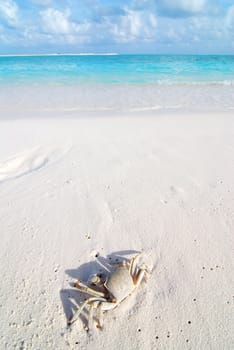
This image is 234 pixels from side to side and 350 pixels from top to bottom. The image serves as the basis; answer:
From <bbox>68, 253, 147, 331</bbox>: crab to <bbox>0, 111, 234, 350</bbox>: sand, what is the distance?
92mm

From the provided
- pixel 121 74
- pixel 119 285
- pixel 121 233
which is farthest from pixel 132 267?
pixel 121 74

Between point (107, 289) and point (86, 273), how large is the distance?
40 centimetres

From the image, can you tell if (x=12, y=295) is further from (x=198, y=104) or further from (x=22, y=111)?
(x=198, y=104)

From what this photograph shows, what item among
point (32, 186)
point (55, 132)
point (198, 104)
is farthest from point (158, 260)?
point (198, 104)

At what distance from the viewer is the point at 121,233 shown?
2.67 meters

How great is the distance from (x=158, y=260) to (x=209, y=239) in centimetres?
65

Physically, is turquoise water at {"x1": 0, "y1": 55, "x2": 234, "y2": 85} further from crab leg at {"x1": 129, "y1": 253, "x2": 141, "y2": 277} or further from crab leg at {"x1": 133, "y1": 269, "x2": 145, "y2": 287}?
crab leg at {"x1": 133, "y1": 269, "x2": 145, "y2": 287}

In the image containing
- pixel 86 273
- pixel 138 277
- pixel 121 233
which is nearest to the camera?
pixel 138 277

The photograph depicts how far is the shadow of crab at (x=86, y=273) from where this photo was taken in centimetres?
195

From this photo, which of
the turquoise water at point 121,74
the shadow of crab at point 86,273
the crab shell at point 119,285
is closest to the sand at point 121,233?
the shadow of crab at point 86,273

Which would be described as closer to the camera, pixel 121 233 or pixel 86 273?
pixel 86 273

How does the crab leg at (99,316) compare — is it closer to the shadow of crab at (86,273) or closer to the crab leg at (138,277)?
the shadow of crab at (86,273)

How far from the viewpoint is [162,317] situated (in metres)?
1.94

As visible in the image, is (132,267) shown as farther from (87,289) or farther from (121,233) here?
(121,233)
